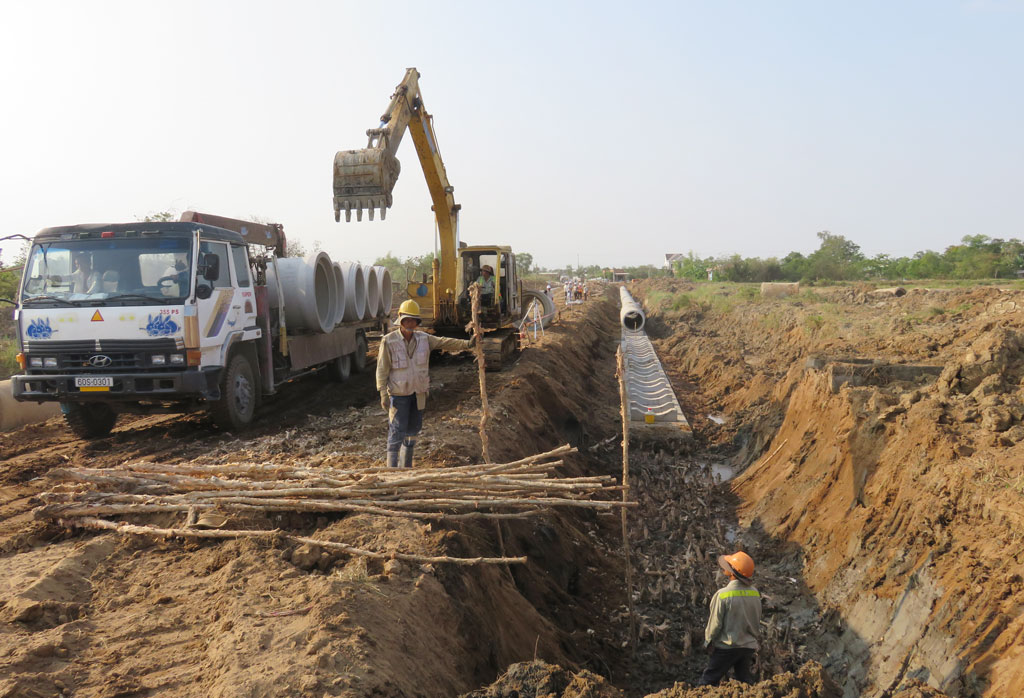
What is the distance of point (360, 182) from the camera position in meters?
9.27

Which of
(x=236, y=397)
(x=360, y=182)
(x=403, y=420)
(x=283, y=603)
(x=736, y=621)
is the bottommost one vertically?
(x=736, y=621)

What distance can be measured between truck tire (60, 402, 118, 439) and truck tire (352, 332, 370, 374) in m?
5.16

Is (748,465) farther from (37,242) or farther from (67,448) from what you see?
(37,242)

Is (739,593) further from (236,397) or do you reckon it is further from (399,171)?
(399,171)

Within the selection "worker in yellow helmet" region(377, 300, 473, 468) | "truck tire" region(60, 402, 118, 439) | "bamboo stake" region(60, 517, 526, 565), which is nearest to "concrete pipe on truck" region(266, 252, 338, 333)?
"truck tire" region(60, 402, 118, 439)

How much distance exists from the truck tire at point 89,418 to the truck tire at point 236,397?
1.38 meters

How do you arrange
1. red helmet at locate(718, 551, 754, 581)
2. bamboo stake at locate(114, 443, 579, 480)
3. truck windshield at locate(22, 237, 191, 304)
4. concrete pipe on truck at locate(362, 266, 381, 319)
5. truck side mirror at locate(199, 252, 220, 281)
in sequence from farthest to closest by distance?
1. concrete pipe on truck at locate(362, 266, 381, 319)
2. truck side mirror at locate(199, 252, 220, 281)
3. truck windshield at locate(22, 237, 191, 304)
4. bamboo stake at locate(114, 443, 579, 480)
5. red helmet at locate(718, 551, 754, 581)

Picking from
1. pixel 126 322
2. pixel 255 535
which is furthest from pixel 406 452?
pixel 126 322

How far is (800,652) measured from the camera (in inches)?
234

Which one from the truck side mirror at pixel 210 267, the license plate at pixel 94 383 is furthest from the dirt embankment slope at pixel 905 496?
the license plate at pixel 94 383

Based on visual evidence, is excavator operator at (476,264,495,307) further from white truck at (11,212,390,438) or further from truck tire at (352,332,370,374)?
white truck at (11,212,390,438)

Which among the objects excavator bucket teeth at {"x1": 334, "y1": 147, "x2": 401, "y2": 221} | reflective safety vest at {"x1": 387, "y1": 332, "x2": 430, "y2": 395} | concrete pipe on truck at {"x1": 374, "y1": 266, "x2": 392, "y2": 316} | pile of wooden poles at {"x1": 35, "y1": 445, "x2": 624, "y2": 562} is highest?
excavator bucket teeth at {"x1": 334, "y1": 147, "x2": 401, "y2": 221}

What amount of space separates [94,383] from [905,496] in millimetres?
8687

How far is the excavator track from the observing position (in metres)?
12.7
